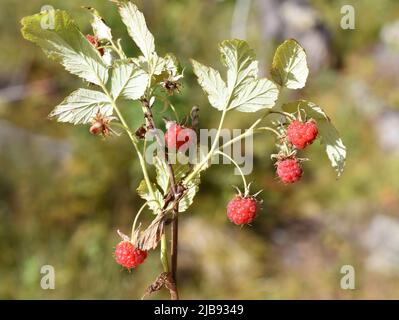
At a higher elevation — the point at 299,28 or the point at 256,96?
the point at 299,28

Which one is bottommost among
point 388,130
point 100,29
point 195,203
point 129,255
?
point 129,255

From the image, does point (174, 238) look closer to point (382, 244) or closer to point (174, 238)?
point (174, 238)

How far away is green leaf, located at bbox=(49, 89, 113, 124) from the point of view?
0.54 metres

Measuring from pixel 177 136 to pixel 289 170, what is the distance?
0.46ft

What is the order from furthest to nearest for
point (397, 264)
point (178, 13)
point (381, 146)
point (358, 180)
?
1. point (178, 13)
2. point (381, 146)
3. point (358, 180)
4. point (397, 264)

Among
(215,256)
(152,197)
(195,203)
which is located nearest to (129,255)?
(152,197)

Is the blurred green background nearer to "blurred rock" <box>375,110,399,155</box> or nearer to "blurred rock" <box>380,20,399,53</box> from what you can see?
"blurred rock" <box>375,110,399,155</box>

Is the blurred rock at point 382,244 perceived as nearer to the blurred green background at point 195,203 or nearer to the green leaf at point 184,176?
the blurred green background at point 195,203

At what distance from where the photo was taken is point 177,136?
0.54 metres

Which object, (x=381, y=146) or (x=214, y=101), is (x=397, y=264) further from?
(x=214, y=101)

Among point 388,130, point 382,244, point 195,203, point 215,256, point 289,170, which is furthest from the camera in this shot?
point 388,130

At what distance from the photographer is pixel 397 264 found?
302 cm

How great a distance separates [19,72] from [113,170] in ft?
4.36

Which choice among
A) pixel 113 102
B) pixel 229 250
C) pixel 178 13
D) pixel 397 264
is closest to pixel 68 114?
pixel 113 102
